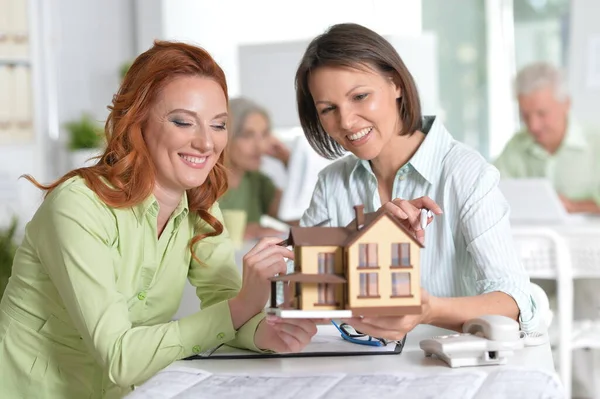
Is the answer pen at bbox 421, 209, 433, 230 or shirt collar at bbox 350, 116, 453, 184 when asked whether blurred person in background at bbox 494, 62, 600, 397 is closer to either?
shirt collar at bbox 350, 116, 453, 184

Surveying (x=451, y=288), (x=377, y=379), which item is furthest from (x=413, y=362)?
(x=451, y=288)

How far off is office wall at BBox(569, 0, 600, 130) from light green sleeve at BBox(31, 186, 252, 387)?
4.53 metres

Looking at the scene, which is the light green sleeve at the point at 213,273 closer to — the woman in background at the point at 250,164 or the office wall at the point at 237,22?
the woman in background at the point at 250,164

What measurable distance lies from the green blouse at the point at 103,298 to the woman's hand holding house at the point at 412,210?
325mm

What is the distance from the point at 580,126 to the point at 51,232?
15.0 feet

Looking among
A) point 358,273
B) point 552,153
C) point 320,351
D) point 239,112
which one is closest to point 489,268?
point 320,351

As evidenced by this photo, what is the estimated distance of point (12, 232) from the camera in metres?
4.60

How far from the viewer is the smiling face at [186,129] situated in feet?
5.50

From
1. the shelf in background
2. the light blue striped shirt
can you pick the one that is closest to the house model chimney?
the light blue striped shirt

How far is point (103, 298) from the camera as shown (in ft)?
5.00

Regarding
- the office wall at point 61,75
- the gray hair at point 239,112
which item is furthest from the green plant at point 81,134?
the gray hair at point 239,112

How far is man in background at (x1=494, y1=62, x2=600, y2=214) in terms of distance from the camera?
5.11 m

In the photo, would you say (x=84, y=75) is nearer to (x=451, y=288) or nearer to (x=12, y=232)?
(x=12, y=232)

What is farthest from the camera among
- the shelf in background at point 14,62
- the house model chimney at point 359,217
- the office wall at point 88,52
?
the office wall at point 88,52
